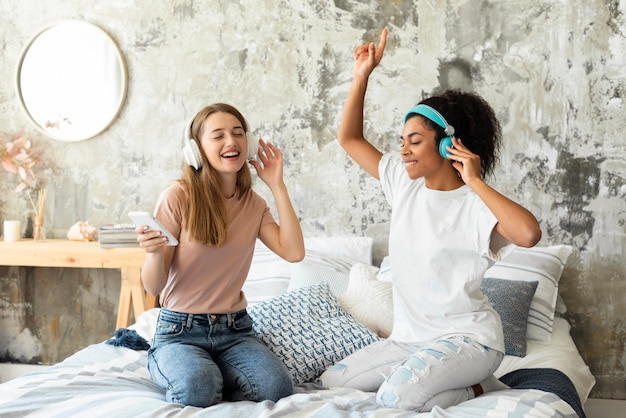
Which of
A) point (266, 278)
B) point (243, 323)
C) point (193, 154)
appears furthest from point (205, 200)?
point (266, 278)

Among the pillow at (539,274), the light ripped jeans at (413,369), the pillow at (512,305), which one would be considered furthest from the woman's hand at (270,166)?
the pillow at (539,274)

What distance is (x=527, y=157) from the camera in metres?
3.13

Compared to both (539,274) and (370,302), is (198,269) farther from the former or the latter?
(539,274)

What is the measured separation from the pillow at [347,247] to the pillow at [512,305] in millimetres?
652

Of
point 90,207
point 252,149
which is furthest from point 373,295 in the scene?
point 90,207

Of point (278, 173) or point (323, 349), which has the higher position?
point (278, 173)

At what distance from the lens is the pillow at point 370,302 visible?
96.8 inches

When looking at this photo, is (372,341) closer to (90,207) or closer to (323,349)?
(323,349)

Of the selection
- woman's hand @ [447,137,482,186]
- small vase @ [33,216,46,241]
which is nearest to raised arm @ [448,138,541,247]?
woman's hand @ [447,137,482,186]

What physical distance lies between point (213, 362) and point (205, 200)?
0.48 metres

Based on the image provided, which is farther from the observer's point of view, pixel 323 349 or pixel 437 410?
pixel 323 349

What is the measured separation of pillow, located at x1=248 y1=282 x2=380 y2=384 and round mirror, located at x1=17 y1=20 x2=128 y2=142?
1.66 m

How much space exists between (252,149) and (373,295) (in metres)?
0.74

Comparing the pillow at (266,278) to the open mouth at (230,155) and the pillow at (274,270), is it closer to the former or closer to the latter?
the pillow at (274,270)
